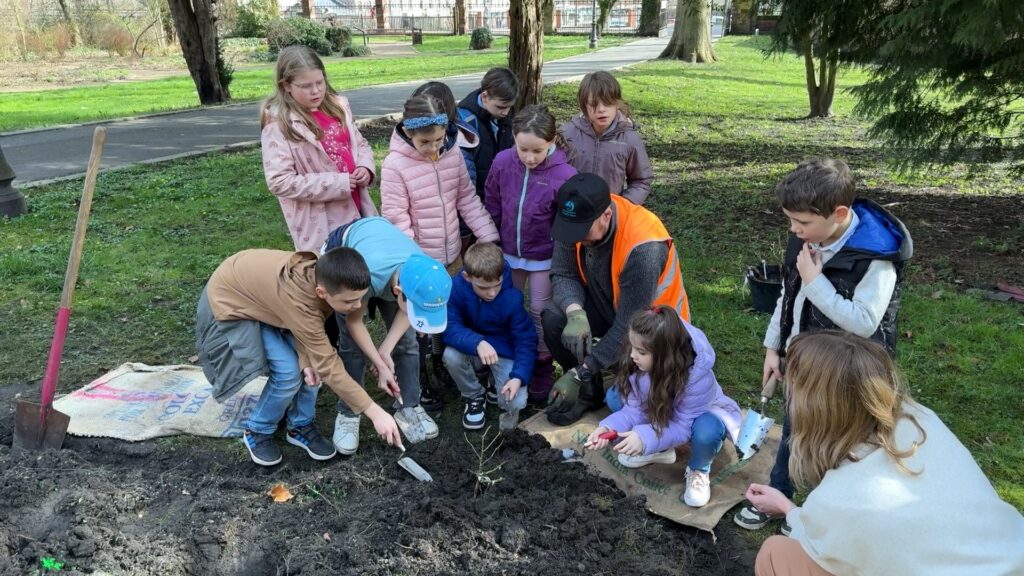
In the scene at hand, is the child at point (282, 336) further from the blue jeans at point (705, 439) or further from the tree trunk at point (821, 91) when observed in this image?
the tree trunk at point (821, 91)

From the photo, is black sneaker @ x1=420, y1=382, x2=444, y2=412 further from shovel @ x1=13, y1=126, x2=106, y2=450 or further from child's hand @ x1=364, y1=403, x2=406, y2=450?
shovel @ x1=13, y1=126, x2=106, y2=450

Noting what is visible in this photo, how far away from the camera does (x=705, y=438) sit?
9.22 feet

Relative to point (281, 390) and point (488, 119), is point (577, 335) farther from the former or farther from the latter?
point (488, 119)

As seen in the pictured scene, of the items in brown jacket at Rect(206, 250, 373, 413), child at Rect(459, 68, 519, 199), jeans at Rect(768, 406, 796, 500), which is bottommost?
jeans at Rect(768, 406, 796, 500)

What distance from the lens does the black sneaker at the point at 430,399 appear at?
3.64 m

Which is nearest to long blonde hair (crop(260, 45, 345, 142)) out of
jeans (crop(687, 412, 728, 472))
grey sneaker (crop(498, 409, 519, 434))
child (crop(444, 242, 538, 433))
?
child (crop(444, 242, 538, 433))

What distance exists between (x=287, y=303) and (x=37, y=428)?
140 cm

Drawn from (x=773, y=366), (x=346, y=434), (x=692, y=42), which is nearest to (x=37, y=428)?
(x=346, y=434)

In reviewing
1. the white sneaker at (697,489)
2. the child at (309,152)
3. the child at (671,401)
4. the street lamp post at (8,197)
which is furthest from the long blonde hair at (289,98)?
the street lamp post at (8,197)

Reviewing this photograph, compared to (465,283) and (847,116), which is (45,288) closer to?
(465,283)

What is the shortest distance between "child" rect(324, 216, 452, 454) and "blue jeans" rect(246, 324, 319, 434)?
17cm

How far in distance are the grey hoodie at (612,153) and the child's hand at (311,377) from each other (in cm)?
175

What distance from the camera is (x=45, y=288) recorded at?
16.6ft

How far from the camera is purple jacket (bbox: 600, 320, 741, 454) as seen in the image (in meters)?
2.82
